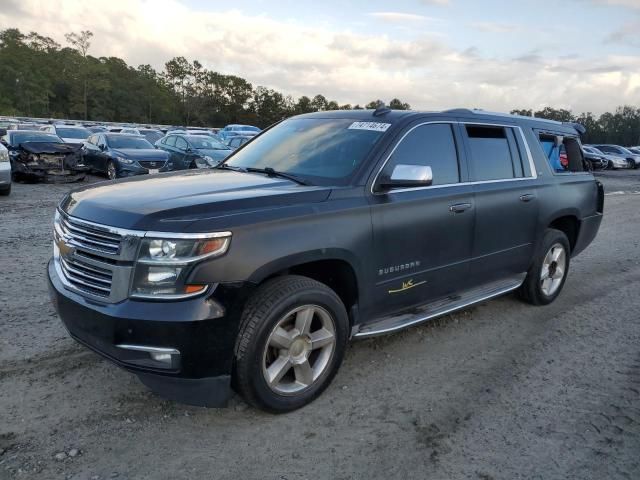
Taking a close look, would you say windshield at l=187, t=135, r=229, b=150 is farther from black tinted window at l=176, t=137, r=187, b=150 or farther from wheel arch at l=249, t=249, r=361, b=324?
wheel arch at l=249, t=249, r=361, b=324

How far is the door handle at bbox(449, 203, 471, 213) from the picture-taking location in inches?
164

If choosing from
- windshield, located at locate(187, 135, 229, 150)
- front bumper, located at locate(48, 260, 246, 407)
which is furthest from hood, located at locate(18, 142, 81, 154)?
front bumper, located at locate(48, 260, 246, 407)

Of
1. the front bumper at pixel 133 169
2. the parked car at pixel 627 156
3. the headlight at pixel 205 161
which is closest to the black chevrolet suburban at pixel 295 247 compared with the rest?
the headlight at pixel 205 161

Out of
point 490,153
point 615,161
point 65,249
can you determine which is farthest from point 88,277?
point 615,161

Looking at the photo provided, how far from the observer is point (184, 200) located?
3105 mm

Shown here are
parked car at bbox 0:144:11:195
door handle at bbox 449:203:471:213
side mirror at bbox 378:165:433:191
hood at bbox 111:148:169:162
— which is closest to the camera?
side mirror at bbox 378:165:433:191

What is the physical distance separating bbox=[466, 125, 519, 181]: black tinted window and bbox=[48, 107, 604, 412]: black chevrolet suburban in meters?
0.02

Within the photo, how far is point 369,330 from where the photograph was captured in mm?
3717

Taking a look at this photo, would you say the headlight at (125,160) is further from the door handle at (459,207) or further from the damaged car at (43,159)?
the door handle at (459,207)

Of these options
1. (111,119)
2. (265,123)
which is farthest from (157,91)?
(265,123)

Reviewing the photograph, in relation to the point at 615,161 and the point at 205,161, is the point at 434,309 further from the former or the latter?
the point at 615,161

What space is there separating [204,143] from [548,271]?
472 inches

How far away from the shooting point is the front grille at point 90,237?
291 centimetres

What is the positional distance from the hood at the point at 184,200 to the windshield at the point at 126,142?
13162 mm
